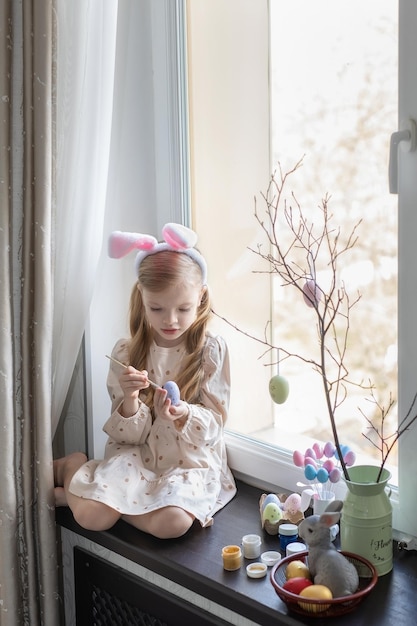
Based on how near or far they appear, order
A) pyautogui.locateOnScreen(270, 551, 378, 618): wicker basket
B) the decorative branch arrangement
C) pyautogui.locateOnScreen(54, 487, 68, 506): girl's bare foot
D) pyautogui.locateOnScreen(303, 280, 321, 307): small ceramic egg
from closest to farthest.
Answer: pyautogui.locateOnScreen(270, 551, 378, 618): wicker basket < pyautogui.locateOnScreen(303, 280, 321, 307): small ceramic egg < the decorative branch arrangement < pyautogui.locateOnScreen(54, 487, 68, 506): girl's bare foot

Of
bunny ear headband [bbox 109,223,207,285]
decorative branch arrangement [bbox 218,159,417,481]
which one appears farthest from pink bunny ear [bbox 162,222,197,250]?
decorative branch arrangement [bbox 218,159,417,481]

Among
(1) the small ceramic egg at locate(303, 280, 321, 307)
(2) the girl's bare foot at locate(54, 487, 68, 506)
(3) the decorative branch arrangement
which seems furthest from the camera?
(2) the girl's bare foot at locate(54, 487, 68, 506)

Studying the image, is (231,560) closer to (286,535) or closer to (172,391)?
(286,535)

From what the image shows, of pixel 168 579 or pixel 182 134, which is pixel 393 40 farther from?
pixel 168 579

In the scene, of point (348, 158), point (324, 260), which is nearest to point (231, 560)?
point (324, 260)

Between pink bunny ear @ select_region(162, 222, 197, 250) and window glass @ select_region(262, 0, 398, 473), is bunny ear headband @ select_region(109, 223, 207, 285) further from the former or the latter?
window glass @ select_region(262, 0, 398, 473)

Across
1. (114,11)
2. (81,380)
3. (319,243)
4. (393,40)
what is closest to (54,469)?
(81,380)

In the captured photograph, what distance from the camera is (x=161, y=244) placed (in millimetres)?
1667

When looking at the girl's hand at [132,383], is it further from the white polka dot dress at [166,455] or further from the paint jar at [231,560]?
the paint jar at [231,560]

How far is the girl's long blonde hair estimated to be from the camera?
5.34 feet

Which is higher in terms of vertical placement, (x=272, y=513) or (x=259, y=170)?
(x=259, y=170)

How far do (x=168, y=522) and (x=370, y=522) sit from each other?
393 mm

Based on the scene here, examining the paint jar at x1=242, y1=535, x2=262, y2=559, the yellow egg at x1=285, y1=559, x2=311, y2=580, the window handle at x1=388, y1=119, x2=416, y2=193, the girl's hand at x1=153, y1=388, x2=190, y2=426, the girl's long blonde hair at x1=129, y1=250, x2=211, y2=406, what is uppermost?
the window handle at x1=388, y1=119, x2=416, y2=193

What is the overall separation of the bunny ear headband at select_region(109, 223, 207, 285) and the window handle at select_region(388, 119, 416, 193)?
0.44 metres
